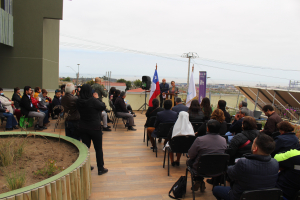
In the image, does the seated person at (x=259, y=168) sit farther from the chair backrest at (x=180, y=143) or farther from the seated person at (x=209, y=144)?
the chair backrest at (x=180, y=143)

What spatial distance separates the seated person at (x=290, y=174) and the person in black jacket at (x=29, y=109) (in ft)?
19.1

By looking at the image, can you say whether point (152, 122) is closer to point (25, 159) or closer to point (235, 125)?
point (235, 125)

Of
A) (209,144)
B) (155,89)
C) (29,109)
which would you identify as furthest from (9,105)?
(209,144)

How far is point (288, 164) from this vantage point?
211cm

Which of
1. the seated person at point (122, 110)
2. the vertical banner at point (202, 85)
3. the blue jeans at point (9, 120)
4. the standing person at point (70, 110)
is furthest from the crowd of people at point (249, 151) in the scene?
the blue jeans at point (9, 120)

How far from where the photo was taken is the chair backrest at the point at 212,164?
2.61m

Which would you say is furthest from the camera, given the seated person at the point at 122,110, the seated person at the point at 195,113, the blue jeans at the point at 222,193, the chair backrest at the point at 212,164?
the seated person at the point at 122,110

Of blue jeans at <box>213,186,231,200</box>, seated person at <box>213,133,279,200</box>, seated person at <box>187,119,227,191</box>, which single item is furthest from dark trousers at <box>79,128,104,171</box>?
seated person at <box>213,133,279,200</box>

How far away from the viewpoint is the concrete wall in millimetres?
9008

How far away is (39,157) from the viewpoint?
9.14 ft

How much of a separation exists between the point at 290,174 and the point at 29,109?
20.0ft

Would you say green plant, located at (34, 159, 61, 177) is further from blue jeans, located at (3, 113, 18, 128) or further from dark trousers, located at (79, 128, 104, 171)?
blue jeans, located at (3, 113, 18, 128)

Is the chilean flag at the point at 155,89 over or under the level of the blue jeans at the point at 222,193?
over

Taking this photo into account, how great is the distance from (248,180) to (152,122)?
314cm
